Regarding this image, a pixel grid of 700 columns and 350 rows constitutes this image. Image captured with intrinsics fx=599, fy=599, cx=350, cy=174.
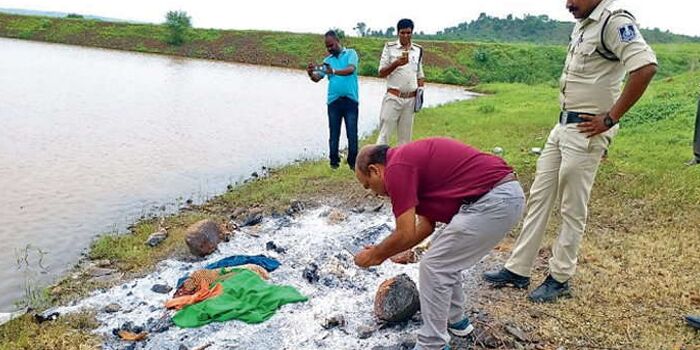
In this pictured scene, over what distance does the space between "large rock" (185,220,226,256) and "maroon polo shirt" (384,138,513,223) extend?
2.82m

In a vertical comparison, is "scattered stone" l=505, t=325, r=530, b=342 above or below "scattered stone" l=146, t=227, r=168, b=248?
above

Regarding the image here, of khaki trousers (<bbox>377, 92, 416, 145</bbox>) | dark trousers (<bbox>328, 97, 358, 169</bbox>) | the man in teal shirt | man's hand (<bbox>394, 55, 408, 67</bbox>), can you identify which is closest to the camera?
man's hand (<bbox>394, 55, 408, 67</bbox>)

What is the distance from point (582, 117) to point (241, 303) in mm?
2817

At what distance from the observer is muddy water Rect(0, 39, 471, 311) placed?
718 centimetres

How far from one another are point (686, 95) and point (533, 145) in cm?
636

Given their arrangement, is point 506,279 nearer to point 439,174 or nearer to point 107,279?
point 439,174

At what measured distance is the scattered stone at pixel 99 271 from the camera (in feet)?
18.7

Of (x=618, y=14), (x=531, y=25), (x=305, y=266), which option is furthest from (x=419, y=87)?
(x=531, y=25)

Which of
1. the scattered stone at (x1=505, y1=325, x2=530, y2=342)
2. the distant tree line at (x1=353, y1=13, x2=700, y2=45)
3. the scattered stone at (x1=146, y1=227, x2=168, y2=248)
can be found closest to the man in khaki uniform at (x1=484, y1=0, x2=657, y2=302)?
the scattered stone at (x1=505, y1=325, x2=530, y2=342)

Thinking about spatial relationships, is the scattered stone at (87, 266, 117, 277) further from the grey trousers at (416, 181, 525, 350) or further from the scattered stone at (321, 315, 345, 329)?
the grey trousers at (416, 181, 525, 350)

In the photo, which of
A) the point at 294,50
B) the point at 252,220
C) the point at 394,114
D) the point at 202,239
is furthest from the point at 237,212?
the point at 294,50

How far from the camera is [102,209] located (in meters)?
7.90

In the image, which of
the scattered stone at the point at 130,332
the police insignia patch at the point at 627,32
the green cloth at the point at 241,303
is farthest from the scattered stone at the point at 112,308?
the police insignia patch at the point at 627,32

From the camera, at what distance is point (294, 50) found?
4050 cm
